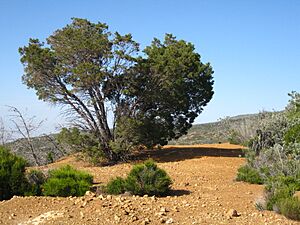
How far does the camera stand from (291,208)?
749cm

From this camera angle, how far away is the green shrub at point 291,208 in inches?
294

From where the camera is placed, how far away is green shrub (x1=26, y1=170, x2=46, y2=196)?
32.7 ft

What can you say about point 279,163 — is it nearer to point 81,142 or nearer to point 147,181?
point 147,181

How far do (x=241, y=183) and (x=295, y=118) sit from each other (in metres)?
2.97

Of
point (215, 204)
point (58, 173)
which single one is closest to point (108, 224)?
point (215, 204)

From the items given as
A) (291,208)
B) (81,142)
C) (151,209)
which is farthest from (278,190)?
(81,142)

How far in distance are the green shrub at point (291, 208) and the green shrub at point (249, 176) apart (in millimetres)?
4071

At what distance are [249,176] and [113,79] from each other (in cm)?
740

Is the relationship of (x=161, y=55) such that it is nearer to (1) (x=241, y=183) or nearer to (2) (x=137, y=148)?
(2) (x=137, y=148)

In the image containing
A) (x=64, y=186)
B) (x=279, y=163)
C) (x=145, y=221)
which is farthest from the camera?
(x=279, y=163)

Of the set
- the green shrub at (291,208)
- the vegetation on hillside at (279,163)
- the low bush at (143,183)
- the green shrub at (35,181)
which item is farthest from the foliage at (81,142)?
the green shrub at (291,208)

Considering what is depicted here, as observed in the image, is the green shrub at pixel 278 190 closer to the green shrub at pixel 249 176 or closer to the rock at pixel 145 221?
the green shrub at pixel 249 176

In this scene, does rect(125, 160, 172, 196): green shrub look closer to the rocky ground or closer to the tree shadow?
the rocky ground

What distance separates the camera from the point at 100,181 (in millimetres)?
12398
